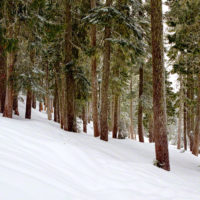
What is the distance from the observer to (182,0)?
301 inches

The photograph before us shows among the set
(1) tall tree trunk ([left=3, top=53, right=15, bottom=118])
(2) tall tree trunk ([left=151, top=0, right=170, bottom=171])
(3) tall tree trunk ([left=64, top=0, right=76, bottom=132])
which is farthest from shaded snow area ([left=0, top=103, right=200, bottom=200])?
(1) tall tree trunk ([left=3, top=53, right=15, bottom=118])

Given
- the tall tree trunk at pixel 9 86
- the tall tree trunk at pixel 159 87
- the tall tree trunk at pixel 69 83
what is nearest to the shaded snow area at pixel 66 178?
the tall tree trunk at pixel 159 87

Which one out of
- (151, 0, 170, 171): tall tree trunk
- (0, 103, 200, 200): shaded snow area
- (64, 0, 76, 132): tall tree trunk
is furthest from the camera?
(64, 0, 76, 132): tall tree trunk

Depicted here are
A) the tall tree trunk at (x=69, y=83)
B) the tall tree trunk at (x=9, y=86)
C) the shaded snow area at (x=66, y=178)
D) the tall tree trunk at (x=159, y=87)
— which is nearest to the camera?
the shaded snow area at (x=66, y=178)

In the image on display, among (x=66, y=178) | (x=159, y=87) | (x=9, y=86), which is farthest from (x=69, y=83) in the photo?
(x=66, y=178)

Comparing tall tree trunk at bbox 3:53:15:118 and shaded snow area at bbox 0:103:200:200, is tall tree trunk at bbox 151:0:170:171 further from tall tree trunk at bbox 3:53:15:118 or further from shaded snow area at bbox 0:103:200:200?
tall tree trunk at bbox 3:53:15:118

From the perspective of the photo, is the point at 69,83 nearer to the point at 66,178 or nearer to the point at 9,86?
the point at 9,86

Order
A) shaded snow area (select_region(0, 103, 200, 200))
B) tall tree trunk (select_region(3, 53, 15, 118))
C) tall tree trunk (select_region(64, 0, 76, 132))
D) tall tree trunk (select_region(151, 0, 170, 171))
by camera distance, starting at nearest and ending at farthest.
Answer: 1. shaded snow area (select_region(0, 103, 200, 200))
2. tall tree trunk (select_region(151, 0, 170, 171))
3. tall tree trunk (select_region(3, 53, 15, 118))
4. tall tree trunk (select_region(64, 0, 76, 132))

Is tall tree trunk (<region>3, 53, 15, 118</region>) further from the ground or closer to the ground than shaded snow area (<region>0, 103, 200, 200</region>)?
further from the ground

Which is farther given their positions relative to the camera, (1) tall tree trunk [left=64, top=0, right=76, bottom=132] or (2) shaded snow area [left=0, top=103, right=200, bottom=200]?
(1) tall tree trunk [left=64, top=0, right=76, bottom=132]

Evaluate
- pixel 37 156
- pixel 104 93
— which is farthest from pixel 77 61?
pixel 37 156

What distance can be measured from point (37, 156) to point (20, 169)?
0.99 m

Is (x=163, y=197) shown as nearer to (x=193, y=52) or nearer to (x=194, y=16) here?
(x=193, y=52)

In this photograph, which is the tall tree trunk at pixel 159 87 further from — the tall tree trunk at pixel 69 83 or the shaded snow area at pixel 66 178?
the tall tree trunk at pixel 69 83
